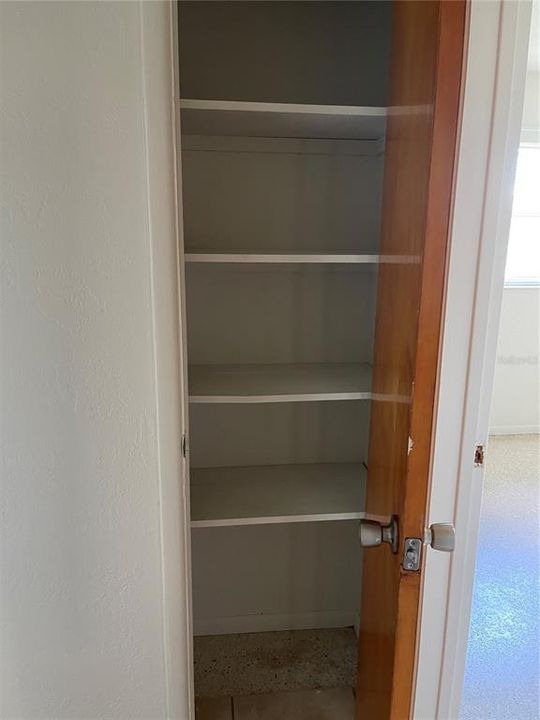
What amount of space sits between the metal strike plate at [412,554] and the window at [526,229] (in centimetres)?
346

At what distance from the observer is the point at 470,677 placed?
5.87 ft

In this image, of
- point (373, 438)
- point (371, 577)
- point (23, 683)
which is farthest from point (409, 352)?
point (23, 683)

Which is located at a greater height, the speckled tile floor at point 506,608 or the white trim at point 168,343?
the white trim at point 168,343

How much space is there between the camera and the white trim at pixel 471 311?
969 millimetres

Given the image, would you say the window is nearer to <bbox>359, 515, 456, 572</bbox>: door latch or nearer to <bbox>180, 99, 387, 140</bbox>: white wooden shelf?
<bbox>180, 99, 387, 140</bbox>: white wooden shelf

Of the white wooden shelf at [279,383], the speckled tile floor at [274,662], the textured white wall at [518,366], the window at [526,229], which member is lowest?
the speckled tile floor at [274,662]

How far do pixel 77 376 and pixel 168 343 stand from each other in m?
0.19

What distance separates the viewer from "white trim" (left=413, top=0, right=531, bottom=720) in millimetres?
969

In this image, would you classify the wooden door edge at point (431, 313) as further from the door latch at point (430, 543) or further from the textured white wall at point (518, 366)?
the textured white wall at point (518, 366)

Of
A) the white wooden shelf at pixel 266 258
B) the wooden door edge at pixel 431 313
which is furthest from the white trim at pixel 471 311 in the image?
the white wooden shelf at pixel 266 258

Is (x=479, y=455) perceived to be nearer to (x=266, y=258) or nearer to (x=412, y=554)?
(x=412, y=554)

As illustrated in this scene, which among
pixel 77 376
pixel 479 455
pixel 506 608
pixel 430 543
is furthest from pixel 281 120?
pixel 506 608

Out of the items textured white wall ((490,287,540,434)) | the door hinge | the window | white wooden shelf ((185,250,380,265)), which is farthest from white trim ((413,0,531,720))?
the window

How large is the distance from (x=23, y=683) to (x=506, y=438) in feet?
12.1
